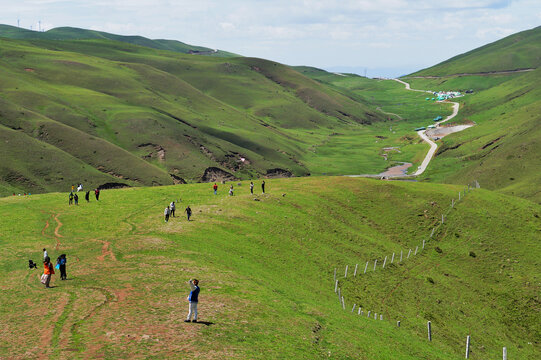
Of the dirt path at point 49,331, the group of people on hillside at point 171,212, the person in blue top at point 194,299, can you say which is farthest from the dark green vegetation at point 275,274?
the group of people on hillside at point 171,212

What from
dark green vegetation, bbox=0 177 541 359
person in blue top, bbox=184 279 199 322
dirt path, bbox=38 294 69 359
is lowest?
dark green vegetation, bbox=0 177 541 359

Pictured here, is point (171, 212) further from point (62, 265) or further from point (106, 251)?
point (62, 265)

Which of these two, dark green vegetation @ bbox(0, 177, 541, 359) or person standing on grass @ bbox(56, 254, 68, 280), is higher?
person standing on grass @ bbox(56, 254, 68, 280)

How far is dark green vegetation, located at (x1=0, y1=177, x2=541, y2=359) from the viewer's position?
35062mm

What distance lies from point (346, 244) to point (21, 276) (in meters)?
52.2

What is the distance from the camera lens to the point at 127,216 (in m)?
74.3

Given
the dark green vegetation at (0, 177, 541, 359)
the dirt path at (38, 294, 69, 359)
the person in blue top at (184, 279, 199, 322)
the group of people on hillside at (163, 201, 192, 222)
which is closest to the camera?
the dirt path at (38, 294, 69, 359)

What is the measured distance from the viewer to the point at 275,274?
2420 inches

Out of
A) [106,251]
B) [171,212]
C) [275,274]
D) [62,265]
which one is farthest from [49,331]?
[171,212]

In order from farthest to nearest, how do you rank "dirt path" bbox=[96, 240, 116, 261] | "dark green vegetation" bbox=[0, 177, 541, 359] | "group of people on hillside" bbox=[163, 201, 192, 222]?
"group of people on hillside" bbox=[163, 201, 192, 222] < "dirt path" bbox=[96, 240, 116, 261] < "dark green vegetation" bbox=[0, 177, 541, 359]

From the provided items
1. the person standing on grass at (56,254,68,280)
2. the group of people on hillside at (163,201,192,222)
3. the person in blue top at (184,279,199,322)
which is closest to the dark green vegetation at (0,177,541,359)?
the person standing on grass at (56,254,68,280)

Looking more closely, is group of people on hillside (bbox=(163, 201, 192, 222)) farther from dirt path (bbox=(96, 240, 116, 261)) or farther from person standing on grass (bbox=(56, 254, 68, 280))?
person standing on grass (bbox=(56, 254, 68, 280))

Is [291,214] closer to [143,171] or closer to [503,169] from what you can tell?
[143,171]

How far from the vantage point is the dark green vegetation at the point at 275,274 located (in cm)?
3506
